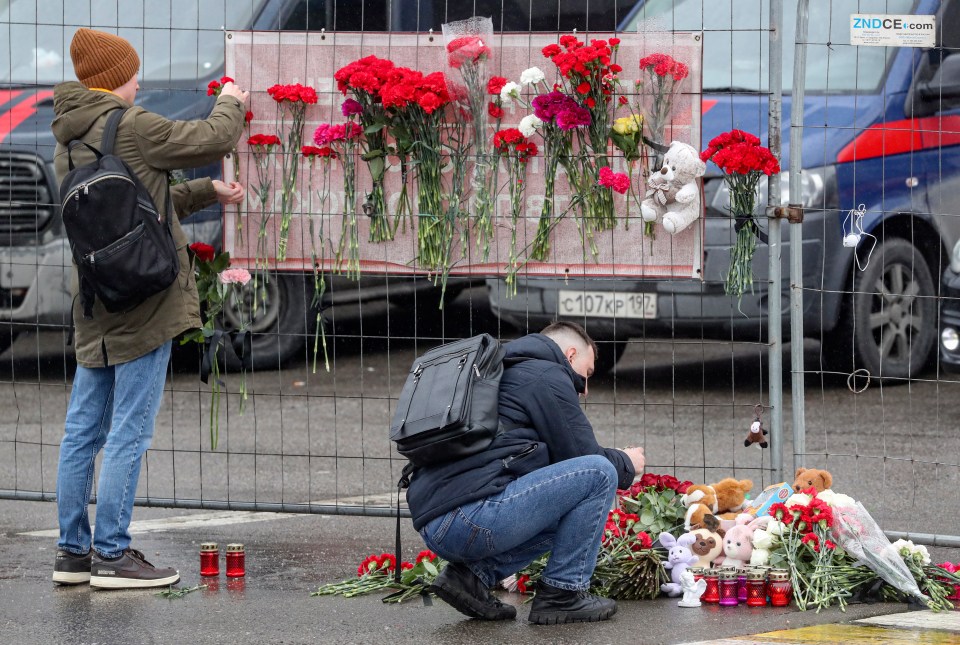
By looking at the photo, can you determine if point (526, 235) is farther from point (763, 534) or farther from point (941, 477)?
point (941, 477)

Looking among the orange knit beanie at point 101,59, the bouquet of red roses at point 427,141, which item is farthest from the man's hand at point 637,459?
the orange knit beanie at point 101,59

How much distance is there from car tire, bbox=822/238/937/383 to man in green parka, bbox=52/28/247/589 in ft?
14.0

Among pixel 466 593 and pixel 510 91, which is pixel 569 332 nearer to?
pixel 466 593

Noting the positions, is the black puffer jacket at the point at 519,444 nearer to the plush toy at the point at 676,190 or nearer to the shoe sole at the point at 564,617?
the shoe sole at the point at 564,617

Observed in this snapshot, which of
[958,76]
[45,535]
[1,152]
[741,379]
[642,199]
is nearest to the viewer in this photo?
[642,199]

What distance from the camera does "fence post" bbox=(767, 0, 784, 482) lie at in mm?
5824

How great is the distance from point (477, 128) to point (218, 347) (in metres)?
1.43

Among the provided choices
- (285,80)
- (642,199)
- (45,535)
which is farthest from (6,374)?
(642,199)

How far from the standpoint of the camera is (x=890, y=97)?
8.62m

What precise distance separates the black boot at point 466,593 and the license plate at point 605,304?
2701 mm

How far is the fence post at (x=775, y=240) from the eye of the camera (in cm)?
582

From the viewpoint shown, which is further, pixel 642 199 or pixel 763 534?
pixel 642 199

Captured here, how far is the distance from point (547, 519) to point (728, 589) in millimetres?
784

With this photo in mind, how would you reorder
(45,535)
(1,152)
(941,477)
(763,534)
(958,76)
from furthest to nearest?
(1,152) → (958,76) → (941,477) → (45,535) → (763,534)
